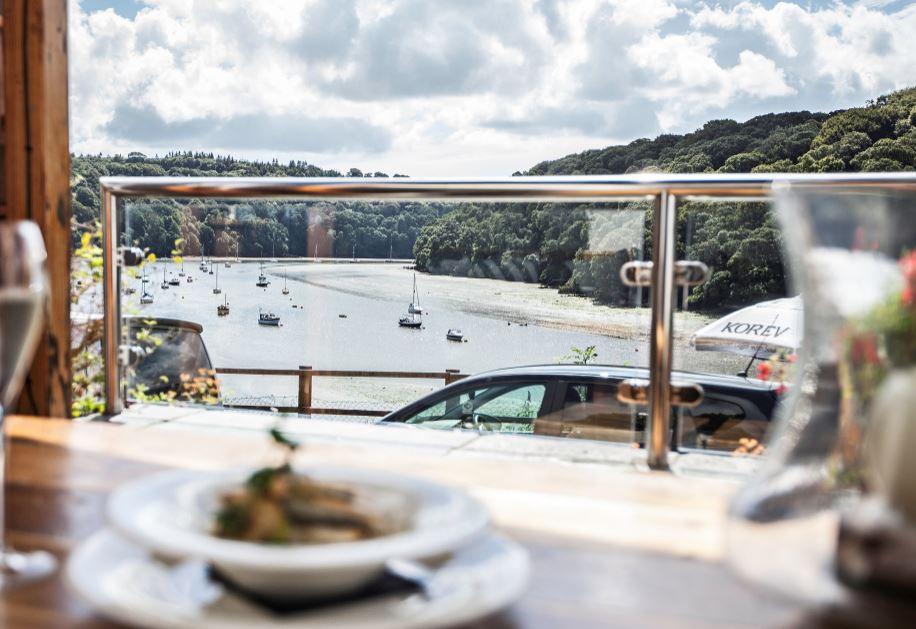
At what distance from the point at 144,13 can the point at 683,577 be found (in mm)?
36748

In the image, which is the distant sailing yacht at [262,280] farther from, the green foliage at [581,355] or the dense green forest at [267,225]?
the green foliage at [581,355]

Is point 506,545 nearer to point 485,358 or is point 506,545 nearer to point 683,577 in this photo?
point 683,577

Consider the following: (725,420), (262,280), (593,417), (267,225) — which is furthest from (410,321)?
(725,420)

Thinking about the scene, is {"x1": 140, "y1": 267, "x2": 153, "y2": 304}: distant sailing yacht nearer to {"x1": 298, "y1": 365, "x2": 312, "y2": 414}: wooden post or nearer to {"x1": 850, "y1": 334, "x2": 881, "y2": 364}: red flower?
{"x1": 298, "y1": 365, "x2": 312, "y2": 414}: wooden post

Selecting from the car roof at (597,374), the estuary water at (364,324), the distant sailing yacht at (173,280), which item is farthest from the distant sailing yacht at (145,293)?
the car roof at (597,374)

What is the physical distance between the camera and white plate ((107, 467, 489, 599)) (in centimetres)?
53

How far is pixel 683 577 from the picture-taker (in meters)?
0.62

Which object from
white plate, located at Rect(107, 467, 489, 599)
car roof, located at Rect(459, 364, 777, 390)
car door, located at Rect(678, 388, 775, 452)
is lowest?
car door, located at Rect(678, 388, 775, 452)

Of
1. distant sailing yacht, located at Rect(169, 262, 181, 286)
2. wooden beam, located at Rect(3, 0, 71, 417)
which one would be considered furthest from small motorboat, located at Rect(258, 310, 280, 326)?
wooden beam, located at Rect(3, 0, 71, 417)

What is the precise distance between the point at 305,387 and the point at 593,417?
151 cm

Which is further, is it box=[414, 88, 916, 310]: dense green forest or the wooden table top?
box=[414, 88, 916, 310]: dense green forest

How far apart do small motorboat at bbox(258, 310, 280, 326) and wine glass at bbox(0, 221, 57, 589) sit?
3448 millimetres

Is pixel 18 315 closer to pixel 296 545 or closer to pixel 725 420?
pixel 296 545

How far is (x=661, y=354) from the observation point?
91.4 inches
